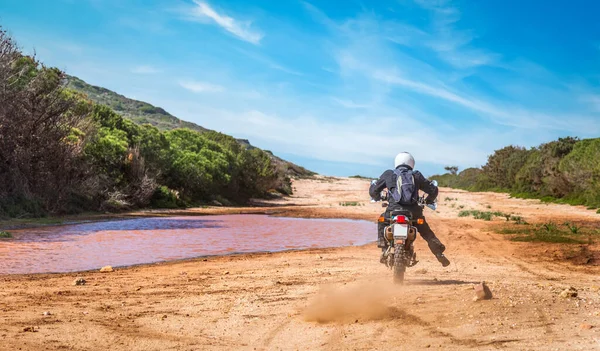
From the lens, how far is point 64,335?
5.34m

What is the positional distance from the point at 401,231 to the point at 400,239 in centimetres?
12

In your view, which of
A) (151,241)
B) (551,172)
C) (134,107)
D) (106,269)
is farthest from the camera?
(134,107)

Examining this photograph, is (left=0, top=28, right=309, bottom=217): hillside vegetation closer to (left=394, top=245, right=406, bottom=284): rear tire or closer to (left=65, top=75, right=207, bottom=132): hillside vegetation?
(left=394, top=245, right=406, bottom=284): rear tire

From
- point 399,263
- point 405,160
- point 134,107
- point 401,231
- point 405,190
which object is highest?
point 134,107

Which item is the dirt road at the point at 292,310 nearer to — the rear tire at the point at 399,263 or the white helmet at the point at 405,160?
the rear tire at the point at 399,263

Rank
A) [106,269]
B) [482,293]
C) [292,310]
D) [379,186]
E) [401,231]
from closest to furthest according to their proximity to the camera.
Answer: [482,293]
[292,310]
[401,231]
[379,186]
[106,269]

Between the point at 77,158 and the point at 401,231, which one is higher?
the point at 77,158

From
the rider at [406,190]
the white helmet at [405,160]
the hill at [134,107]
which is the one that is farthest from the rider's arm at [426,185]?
the hill at [134,107]

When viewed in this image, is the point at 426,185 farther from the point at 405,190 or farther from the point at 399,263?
the point at 399,263

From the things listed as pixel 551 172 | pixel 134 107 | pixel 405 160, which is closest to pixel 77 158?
pixel 405 160

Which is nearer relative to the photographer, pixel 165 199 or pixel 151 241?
pixel 151 241

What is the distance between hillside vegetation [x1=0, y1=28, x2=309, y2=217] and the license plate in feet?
50.2

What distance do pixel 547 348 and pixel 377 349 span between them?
1.51 metres

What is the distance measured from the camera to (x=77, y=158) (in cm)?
2308
